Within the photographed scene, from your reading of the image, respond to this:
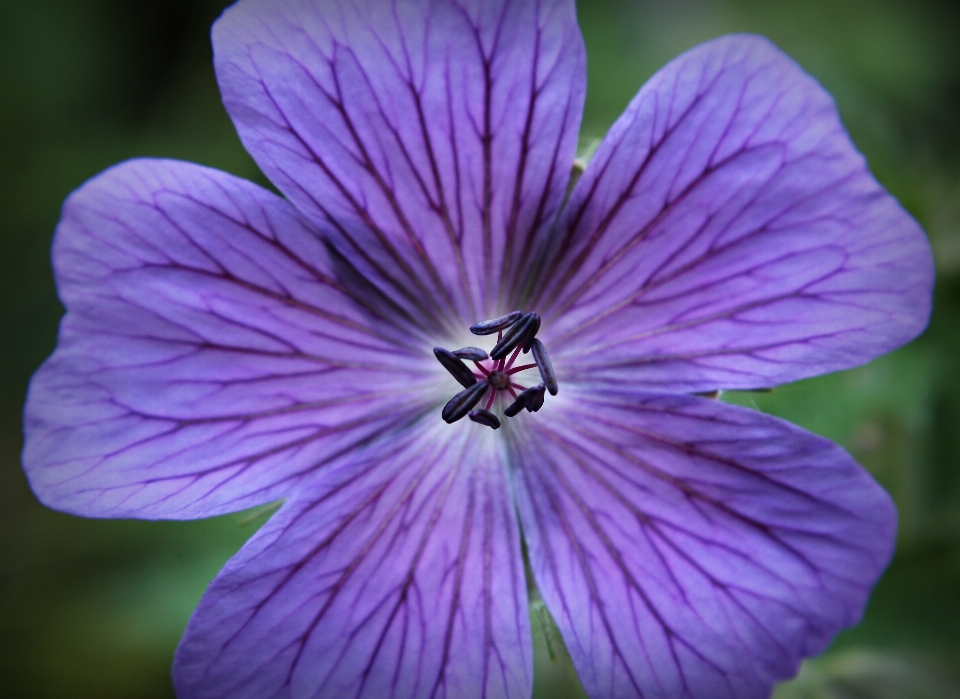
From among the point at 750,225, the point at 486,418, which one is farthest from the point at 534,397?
the point at 750,225

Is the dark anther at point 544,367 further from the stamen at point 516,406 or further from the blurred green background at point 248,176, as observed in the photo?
the blurred green background at point 248,176

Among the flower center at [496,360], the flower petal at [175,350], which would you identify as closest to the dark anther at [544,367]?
the flower center at [496,360]

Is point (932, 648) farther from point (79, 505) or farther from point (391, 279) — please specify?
point (79, 505)

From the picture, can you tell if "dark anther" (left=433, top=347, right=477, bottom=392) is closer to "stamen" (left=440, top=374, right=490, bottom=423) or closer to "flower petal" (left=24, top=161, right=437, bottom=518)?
"stamen" (left=440, top=374, right=490, bottom=423)

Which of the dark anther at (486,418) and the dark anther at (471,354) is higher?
the dark anther at (471,354)

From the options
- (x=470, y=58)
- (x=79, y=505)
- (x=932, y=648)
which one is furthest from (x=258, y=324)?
(x=932, y=648)

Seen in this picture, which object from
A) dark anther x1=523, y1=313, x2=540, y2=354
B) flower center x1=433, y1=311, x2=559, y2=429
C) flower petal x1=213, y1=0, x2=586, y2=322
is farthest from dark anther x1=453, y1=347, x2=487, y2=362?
flower petal x1=213, y1=0, x2=586, y2=322
